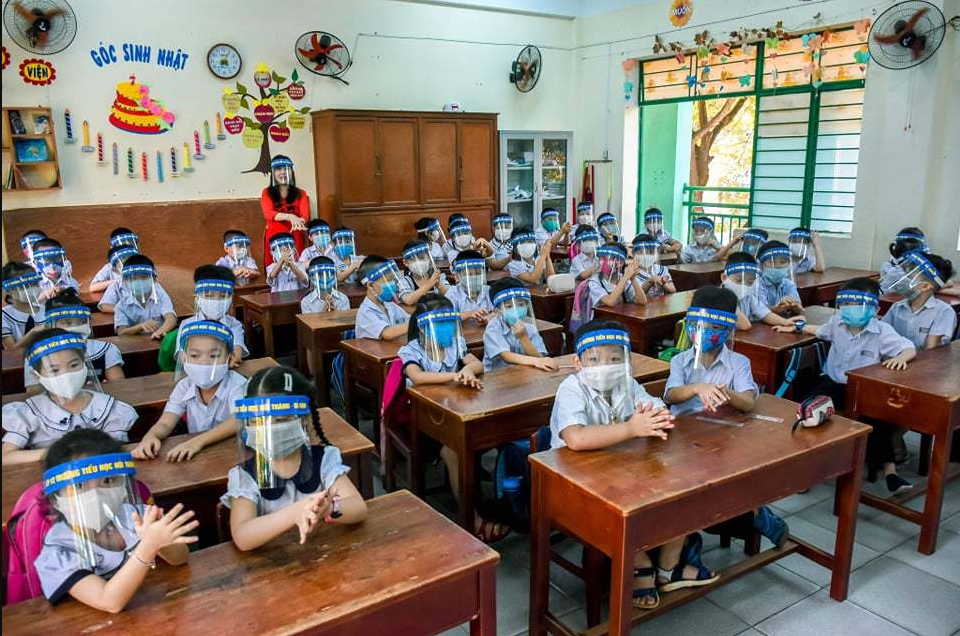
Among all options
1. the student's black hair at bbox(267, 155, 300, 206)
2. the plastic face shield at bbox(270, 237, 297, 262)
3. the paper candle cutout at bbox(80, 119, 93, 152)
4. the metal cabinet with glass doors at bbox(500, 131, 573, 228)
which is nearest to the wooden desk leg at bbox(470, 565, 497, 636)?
the plastic face shield at bbox(270, 237, 297, 262)

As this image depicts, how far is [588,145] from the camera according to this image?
32.1 feet

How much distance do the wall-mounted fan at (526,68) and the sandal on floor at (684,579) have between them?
302 inches

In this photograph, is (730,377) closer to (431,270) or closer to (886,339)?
(886,339)

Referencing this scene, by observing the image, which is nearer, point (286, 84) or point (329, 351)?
point (329, 351)

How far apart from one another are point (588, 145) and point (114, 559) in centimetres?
899

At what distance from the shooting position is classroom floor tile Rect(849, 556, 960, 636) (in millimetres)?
2477

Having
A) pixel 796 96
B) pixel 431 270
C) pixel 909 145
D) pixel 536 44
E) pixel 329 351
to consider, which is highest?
pixel 536 44

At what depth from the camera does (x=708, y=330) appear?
266 centimetres

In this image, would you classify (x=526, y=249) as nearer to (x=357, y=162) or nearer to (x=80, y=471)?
(x=357, y=162)

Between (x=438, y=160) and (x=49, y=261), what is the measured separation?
428cm

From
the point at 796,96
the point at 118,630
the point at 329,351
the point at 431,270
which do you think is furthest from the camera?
the point at 796,96

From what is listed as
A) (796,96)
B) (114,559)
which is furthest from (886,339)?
(796,96)

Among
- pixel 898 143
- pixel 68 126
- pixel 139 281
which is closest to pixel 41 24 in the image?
pixel 68 126

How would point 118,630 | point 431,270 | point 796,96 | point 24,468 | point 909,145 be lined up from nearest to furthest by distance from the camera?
point 118,630 → point 24,468 → point 431,270 → point 909,145 → point 796,96
